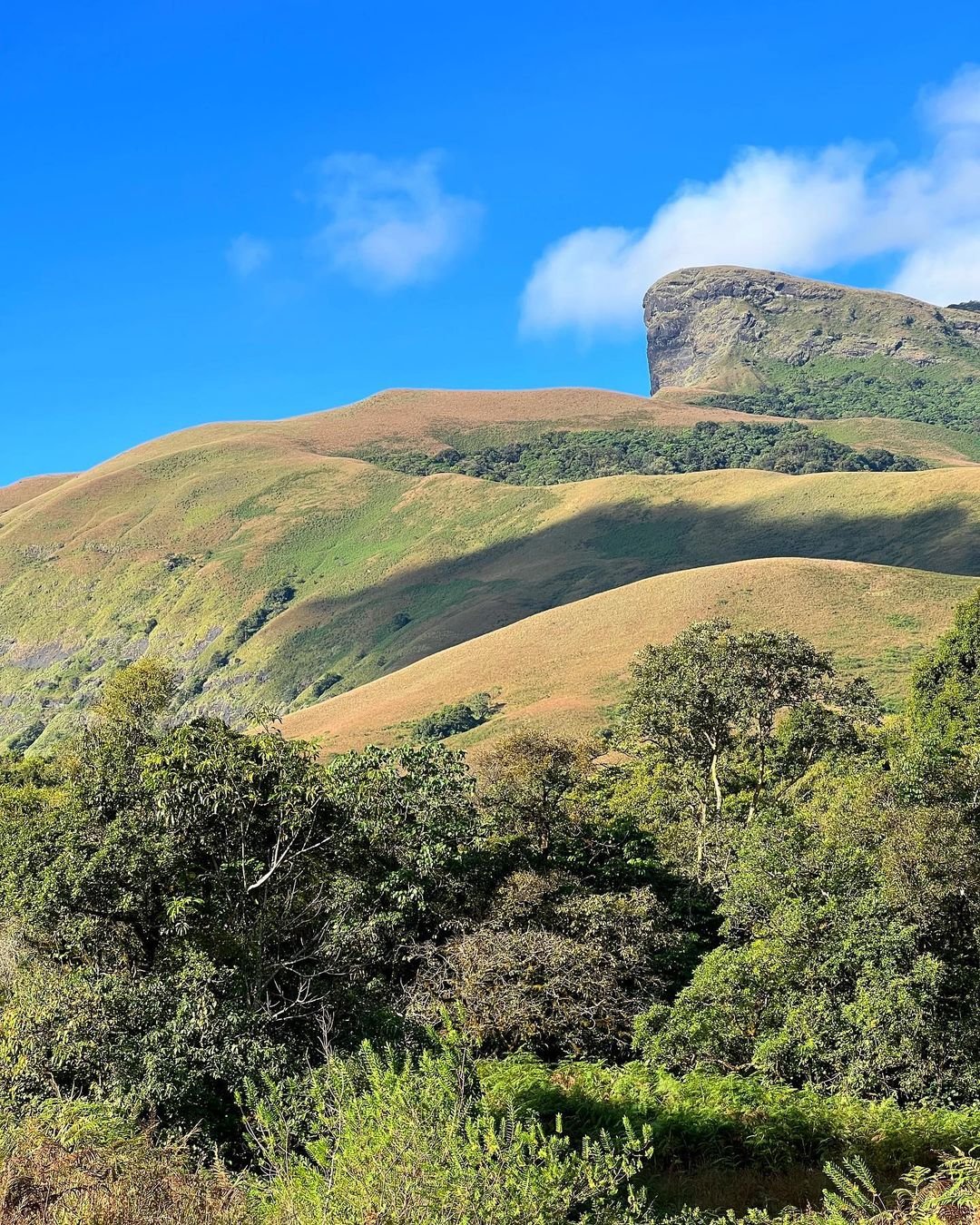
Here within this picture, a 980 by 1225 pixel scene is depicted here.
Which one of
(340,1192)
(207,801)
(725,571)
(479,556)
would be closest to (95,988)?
(207,801)

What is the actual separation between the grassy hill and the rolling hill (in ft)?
2.45

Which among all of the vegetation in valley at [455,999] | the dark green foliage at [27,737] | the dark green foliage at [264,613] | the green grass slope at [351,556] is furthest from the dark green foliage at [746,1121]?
the dark green foliage at [264,613]

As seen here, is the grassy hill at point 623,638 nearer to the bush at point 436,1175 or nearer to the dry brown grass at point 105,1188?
the dry brown grass at point 105,1188

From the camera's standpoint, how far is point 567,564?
137m

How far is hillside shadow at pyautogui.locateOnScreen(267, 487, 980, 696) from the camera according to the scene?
396 feet

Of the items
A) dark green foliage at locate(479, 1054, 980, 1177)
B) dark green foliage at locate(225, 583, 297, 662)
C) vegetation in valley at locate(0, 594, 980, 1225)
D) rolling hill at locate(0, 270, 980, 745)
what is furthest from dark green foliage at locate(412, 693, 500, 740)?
dark green foliage at locate(225, 583, 297, 662)

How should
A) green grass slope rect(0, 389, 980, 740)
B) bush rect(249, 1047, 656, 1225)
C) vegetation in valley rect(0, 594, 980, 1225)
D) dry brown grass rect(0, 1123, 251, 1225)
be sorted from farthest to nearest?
green grass slope rect(0, 389, 980, 740) → vegetation in valley rect(0, 594, 980, 1225) → dry brown grass rect(0, 1123, 251, 1225) → bush rect(249, 1047, 656, 1225)

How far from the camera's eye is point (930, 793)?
21594 mm

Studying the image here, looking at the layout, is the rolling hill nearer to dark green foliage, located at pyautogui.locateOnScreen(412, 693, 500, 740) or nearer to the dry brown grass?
dark green foliage, located at pyautogui.locateOnScreen(412, 693, 500, 740)

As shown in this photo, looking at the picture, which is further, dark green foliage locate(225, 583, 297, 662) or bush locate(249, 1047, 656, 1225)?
dark green foliage locate(225, 583, 297, 662)

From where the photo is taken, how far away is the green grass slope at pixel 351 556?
5002 inches

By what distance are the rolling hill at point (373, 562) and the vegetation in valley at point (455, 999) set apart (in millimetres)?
63931

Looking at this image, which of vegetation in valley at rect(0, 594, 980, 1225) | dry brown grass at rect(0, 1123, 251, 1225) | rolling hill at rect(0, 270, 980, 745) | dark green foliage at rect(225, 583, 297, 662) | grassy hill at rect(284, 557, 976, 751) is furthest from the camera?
dark green foliage at rect(225, 583, 297, 662)

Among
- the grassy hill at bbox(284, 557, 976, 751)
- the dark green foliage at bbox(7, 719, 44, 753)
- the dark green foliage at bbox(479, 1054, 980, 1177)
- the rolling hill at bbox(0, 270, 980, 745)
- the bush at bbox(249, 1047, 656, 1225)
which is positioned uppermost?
the rolling hill at bbox(0, 270, 980, 745)
